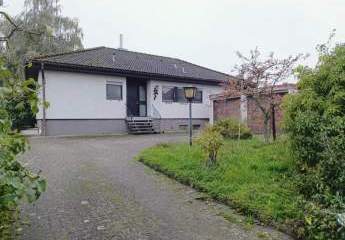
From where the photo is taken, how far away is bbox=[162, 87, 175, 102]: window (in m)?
22.7

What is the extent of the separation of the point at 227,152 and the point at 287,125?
8.33 feet

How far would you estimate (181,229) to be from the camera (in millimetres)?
4816

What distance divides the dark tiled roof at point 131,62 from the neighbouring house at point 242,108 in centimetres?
223

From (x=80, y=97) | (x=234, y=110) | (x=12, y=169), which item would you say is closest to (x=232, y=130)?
(x=234, y=110)

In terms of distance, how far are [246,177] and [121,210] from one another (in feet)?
8.02

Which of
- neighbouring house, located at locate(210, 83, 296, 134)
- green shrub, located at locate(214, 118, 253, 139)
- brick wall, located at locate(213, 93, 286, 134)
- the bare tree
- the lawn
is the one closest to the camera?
the lawn

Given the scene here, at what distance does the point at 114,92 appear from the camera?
2078 centimetres

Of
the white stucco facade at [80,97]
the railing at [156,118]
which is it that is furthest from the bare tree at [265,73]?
the railing at [156,118]

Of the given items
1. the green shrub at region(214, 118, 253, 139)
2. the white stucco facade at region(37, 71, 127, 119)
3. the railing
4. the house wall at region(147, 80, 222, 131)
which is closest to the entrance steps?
the railing

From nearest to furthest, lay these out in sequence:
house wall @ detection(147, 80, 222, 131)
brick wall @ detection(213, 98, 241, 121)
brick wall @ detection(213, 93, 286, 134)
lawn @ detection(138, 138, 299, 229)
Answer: lawn @ detection(138, 138, 299, 229) < brick wall @ detection(213, 93, 286, 134) < brick wall @ detection(213, 98, 241, 121) < house wall @ detection(147, 80, 222, 131)

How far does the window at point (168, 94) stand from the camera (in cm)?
2272

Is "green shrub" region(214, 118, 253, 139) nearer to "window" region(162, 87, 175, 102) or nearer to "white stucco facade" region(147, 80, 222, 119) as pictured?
"white stucco facade" region(147, 80, 222, 119)

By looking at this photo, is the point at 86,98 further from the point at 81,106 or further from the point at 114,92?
the point at 114,92

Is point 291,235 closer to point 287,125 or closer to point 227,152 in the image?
point 287,125
